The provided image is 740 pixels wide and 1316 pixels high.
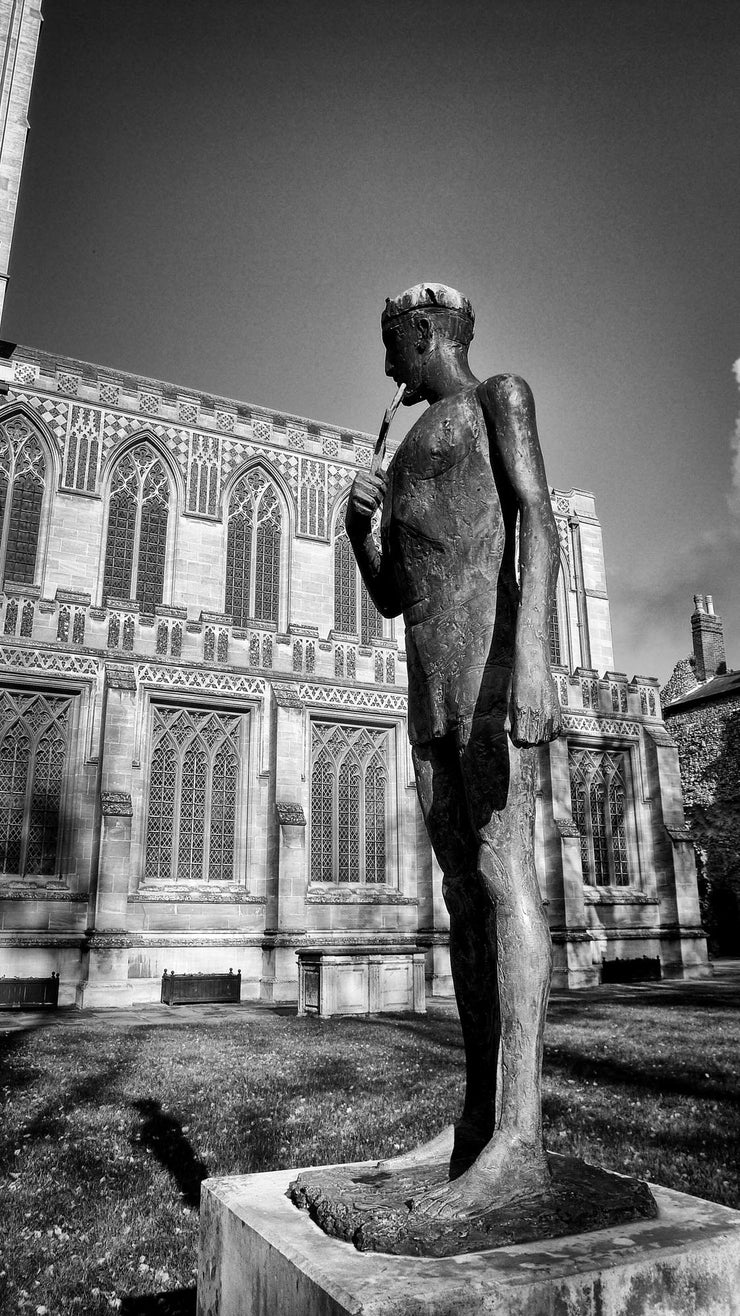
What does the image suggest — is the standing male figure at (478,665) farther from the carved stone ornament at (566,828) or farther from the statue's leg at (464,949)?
the carved stone ornament at (566,828)

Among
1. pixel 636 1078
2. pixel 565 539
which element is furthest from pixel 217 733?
pixel 565 539

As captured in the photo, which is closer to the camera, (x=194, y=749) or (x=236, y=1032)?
(x=236, y=1032)

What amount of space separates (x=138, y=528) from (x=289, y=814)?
27.8 ft

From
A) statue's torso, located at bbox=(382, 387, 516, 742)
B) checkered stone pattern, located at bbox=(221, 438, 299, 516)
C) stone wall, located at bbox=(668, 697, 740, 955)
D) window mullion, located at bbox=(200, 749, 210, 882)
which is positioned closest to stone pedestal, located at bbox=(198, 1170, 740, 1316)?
statue's torso, located at bbox=(382, 387, 516, 742)

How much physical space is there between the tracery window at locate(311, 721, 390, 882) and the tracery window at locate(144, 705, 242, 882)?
1.85m

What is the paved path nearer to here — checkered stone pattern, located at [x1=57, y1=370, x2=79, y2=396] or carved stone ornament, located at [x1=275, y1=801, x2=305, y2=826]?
carved stone ornament, located at [x1=275, y1=801, x2=305, y2=826]

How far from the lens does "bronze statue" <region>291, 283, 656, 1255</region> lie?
2.52 metres

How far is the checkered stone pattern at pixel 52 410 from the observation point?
22.4m

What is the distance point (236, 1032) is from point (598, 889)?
1326 cm

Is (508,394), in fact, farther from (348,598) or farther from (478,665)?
(348,598)

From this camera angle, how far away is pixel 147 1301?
379cm

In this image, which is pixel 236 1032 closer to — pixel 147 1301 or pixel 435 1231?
pixel 147 1301

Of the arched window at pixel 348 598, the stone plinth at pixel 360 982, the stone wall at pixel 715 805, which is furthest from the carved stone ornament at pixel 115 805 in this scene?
the stone wall at pixel 715 805

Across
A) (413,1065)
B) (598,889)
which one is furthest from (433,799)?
(598,889)
